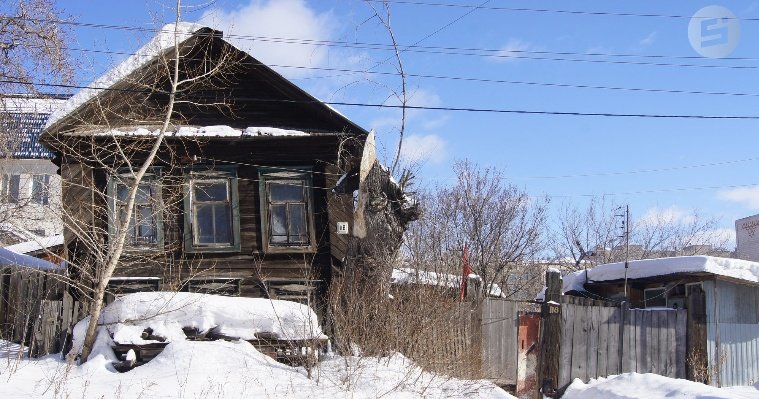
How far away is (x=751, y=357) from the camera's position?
1616 cm

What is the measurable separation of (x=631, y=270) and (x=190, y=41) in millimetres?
10263

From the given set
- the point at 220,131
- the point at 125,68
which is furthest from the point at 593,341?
the point at 125,68

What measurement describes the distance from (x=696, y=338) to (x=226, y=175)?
31.9 ft

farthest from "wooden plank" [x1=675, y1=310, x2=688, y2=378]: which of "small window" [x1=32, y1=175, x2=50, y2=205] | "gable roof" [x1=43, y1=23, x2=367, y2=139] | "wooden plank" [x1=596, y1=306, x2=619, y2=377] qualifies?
"small window" [x1=32, y1=175, x2=50, y2=205]

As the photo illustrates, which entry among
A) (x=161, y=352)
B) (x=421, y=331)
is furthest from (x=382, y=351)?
(x=161, y=352)

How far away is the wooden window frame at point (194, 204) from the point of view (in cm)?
1597

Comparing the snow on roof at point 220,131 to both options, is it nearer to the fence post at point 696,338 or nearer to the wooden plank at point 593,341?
the wooden plank at point 593,341

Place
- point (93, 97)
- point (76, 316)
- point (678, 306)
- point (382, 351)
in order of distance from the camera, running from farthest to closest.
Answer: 1. point (678, 306)
2. point (93, 97)
3. point (76, 316)
4. point (382, 351)

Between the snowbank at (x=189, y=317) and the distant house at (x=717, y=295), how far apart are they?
7826 millimetres

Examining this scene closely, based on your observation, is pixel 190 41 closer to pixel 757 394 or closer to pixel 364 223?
pixel 364 223

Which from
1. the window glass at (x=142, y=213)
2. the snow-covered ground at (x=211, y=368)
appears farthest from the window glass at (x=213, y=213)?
the snow-covered ground at (x=211, y=368)

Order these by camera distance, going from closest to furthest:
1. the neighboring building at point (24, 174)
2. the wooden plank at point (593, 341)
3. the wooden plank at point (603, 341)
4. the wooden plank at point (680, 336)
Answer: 1. the wooden plank at point (593, 341)
2. the wooden plank at point (603, 341)
3. the wooden plank at point (680, 336)
4. the neighboring building at point (24, 174)

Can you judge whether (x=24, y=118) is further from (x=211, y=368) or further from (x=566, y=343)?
(x=566, y=343)

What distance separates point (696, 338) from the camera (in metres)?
14.5
